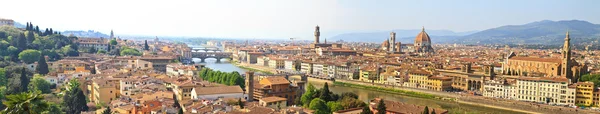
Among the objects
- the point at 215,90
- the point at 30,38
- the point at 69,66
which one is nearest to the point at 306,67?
the point at 69,66

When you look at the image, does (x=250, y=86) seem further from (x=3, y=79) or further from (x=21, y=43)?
(x=21, y=43)

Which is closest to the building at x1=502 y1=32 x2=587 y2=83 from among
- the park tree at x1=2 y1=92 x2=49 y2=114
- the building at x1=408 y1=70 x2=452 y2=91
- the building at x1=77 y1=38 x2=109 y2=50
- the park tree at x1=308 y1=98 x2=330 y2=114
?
the building at x1=408 y1=70 x2=452 y2=91

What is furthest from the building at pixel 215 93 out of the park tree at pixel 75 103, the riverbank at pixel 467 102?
the riverbank at pixel 467 102

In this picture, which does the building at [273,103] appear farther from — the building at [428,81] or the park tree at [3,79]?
the building at [428,81]

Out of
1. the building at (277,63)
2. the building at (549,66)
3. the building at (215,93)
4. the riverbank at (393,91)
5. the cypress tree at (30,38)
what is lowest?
the riverbank at (393,91)

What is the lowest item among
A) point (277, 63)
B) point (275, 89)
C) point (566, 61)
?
point (277, 63)

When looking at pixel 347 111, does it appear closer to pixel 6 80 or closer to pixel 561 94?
pixel 561 94

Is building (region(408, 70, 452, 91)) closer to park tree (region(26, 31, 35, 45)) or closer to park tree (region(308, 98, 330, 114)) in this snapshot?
park tree (region(308, 98, 330, 114))
